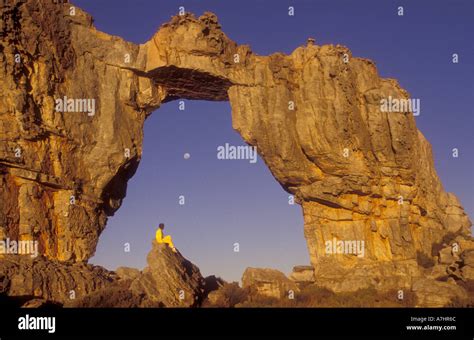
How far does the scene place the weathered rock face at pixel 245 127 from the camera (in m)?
35.1

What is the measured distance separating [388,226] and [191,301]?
14.8 meters

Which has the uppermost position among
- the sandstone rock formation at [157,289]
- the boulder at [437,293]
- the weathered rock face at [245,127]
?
the weathered rock face at [245,127]

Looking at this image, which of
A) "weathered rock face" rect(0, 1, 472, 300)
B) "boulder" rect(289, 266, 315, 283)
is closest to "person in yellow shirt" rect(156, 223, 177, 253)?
"weathered rock face" rect(0, 1, 472, 300)

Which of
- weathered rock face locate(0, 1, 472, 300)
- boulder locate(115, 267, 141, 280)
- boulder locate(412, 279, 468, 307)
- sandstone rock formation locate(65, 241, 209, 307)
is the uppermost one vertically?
weathered rock face locate(0, 1, 472, 300)

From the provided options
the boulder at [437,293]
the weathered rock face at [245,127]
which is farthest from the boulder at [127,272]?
the boulder at [437,293]

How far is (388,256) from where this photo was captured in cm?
3931

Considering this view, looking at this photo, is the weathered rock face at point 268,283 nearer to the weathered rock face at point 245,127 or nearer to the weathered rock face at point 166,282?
the weathered rock face at point 245,127

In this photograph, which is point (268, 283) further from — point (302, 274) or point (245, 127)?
point (245, 127)

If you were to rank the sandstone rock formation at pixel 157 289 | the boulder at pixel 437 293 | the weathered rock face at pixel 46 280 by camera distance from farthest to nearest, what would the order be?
1. the boulder at pixel 437 293
2. the sandstone rock formation at pixel 157 289
3. the weathered rock face at pixel 46 280

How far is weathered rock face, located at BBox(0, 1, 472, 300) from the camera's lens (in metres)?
35.1

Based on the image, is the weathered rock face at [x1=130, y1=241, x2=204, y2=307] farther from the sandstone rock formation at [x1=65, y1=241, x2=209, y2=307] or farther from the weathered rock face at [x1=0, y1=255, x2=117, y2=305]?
the weathered rock face at [x1=0, y1=255, x2=117, y2=305]

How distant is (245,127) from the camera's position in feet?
132
